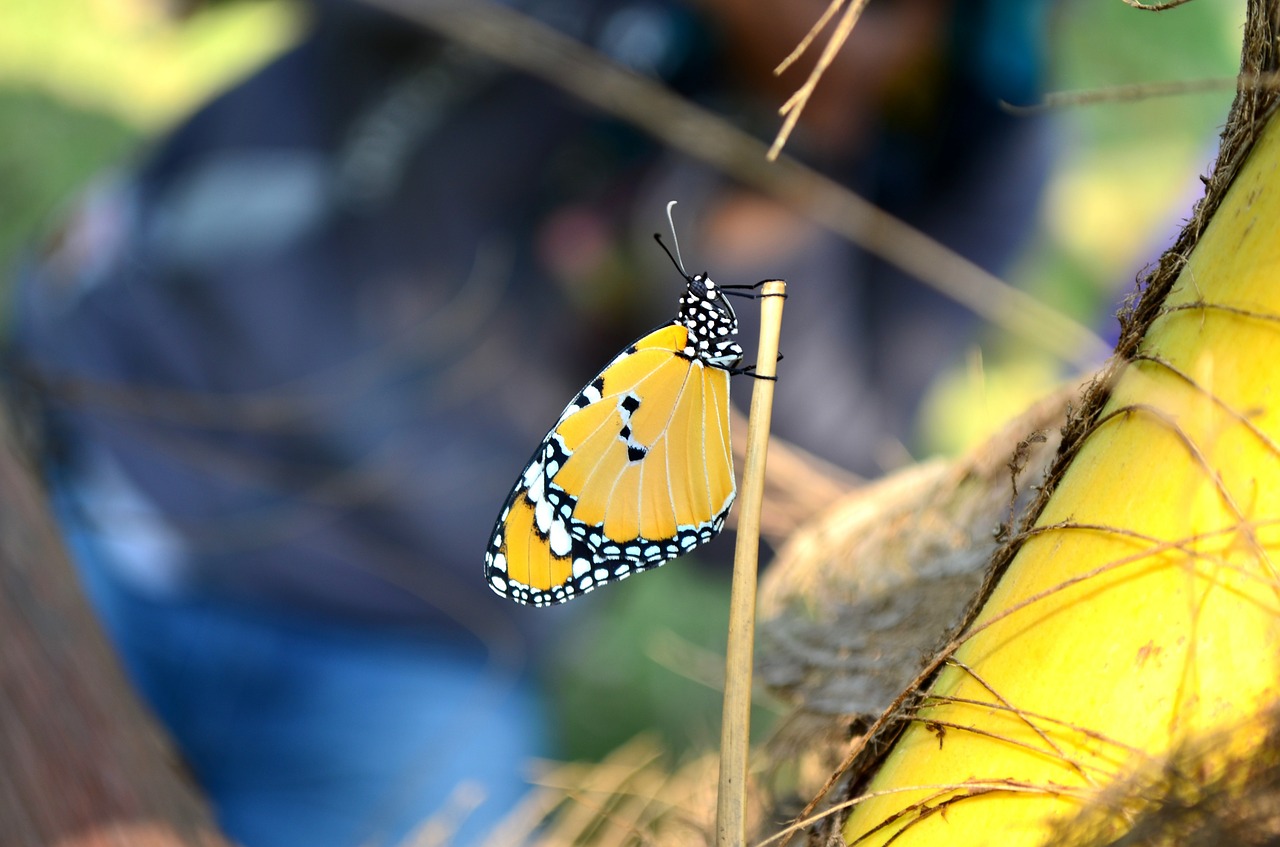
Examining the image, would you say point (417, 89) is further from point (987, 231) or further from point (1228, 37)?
point (1228, 37)

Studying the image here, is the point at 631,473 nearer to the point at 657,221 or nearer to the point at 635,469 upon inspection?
the point at 635,469

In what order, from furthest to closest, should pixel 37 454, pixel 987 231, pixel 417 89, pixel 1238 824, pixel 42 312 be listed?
pixel 987 231 < pixel 417 89 < pixel 42 312 < pixel 37 454 < pixel 1238 824

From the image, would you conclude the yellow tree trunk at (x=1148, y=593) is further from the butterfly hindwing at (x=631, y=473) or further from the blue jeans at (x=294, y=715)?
A: the blue jeans at (x=294, y=715)

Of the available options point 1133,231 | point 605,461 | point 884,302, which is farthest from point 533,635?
point 1133,231

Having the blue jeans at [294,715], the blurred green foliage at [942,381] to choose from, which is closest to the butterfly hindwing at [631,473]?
the blurred green foliage at [942,381]

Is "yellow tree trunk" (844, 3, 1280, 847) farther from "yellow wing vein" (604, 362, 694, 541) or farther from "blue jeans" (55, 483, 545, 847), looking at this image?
"blue jeans" (55, 483, 545, 847)


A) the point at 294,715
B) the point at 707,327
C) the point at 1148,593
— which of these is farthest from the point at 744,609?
the point at 294,715
